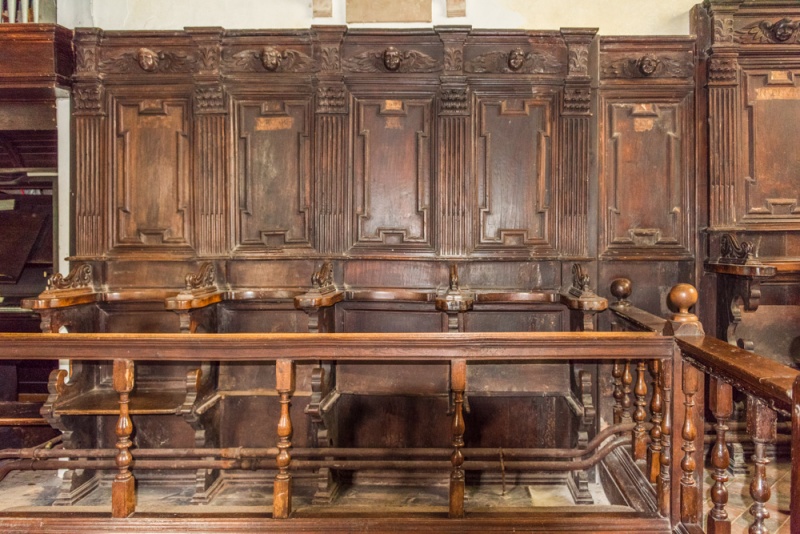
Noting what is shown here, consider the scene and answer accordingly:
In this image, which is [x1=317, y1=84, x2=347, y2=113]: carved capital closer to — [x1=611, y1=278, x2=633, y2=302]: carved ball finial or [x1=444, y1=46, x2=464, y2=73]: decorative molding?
[x1=444, y1=46, x2=464, y2=73]: decorative molding

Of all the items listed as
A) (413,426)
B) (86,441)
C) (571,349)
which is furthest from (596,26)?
(86,441)

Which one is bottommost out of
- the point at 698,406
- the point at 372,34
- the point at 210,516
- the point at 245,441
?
the point at 245,441

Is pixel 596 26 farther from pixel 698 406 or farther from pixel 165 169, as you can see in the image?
pixel 165 169

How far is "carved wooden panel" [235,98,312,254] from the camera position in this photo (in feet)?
12.0

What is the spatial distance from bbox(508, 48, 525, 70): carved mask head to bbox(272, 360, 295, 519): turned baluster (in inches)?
107

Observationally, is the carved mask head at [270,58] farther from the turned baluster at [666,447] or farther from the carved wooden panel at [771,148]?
the carved wooden panel at [771,148]

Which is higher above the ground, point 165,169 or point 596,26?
point 596,26

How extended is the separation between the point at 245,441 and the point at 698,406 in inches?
111

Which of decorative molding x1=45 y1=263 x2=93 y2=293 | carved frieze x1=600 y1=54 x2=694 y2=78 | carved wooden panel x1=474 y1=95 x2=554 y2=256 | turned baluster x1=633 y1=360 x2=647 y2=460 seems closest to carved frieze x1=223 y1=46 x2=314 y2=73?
carved wooden panel x1=474 y1=95 x2=554 y2=256

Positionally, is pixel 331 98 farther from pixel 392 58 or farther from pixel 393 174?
pixel 393 174

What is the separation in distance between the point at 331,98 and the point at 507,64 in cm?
131

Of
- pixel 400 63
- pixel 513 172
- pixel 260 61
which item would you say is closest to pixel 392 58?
pixel 400 63

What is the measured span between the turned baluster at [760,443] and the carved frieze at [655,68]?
9.19 feet

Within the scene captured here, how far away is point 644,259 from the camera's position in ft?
11.7
